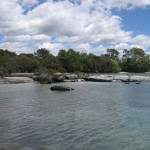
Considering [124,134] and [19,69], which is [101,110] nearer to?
[124,134]

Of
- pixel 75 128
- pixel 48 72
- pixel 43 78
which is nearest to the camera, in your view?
pixel 75 128

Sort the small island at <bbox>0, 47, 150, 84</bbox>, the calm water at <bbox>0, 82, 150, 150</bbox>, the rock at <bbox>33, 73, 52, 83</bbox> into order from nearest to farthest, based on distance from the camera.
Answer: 1. the calm water at <bbox>0, 82, 150, 150</bbox>
2. the rock at <bbox>33, 73, 52, 83</bbox>
3. the small island at <bbox>0, 47, 150, 84</bbox>

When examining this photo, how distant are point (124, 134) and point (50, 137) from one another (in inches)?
200

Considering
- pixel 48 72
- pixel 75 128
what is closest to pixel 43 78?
pixel 48 72

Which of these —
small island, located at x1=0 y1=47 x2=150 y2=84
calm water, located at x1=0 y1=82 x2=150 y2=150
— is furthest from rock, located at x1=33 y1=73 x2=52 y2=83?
calm water, located at x1=0 y1=82 x2=150 y2=150

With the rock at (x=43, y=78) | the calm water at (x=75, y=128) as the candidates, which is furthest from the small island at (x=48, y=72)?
the calm water at (x=75, y=128)

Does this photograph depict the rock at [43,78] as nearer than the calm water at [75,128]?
No

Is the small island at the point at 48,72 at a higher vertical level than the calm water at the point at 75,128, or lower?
higher

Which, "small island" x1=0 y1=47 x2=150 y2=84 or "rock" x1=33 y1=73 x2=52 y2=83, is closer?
"rock" x1=33 y1=73 x2=52 y2=83

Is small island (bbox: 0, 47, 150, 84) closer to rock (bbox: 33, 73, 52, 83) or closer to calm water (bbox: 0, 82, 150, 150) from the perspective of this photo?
rock (bbox: 33, 73, 52, 83)

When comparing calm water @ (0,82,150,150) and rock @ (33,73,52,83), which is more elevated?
rock @ (33,73,52,83)

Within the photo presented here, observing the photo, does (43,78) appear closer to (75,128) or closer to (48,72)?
(48,72)

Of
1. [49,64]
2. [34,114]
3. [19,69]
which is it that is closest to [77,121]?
[34,114]

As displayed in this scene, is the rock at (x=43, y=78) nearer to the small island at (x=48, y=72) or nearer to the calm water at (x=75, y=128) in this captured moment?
the small island at (x=48, y=72)
